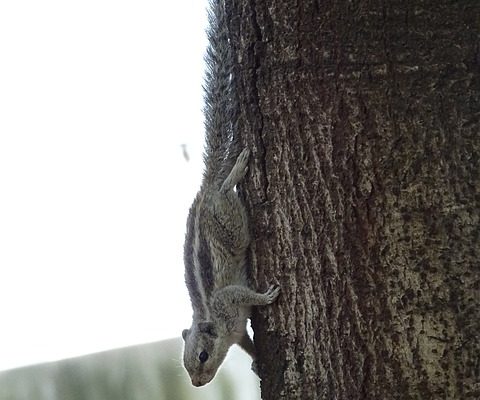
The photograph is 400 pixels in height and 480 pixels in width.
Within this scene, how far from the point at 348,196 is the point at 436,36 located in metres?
0.39

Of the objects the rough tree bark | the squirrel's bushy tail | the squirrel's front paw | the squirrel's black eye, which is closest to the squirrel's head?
the squirrel's black eye

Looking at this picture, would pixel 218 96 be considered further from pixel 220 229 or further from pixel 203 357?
pixel 203 357

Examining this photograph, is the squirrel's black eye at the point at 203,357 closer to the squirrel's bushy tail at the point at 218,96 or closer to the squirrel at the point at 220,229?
the squirrel at the point at 220,229

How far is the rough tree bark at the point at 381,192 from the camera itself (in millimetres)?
1731

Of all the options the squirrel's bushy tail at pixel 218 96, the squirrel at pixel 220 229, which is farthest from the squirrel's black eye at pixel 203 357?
the squirrel's bushy tail at pixel 218 96

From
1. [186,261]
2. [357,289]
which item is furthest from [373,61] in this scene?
[186,261]

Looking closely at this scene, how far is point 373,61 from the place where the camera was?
179cm

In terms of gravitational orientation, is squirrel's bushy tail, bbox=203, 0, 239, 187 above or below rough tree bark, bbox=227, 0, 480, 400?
above

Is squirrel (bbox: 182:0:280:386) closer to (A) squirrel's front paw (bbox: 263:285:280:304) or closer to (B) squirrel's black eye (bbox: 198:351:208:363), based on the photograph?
(A) squirrel's front paw (bbox: 263:285:280:304)

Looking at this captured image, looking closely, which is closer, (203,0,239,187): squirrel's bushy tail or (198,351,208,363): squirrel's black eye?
(203,0,239,187): squirrel's bushy tail

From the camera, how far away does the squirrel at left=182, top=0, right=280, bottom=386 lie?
225 centimetres

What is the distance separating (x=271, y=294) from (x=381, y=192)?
15.8 inches

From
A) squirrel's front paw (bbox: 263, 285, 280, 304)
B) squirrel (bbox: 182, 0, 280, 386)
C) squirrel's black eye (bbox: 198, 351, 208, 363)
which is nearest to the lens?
squirrel's front paw (bbox: 263, 285, 280, 304)

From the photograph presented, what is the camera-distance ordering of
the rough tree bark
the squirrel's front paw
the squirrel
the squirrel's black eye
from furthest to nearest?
the squirrel's black eye
the squirrel
the squirrel's front paw
the rough tree bark
